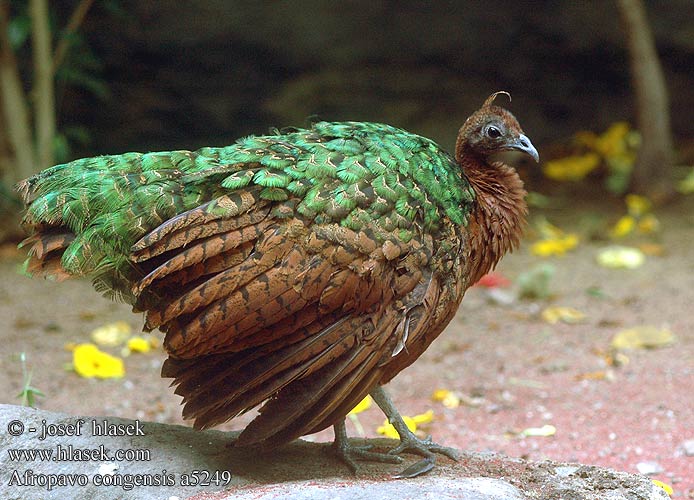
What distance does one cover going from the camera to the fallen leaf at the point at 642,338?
5.89m

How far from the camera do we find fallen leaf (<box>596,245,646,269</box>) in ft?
24.0

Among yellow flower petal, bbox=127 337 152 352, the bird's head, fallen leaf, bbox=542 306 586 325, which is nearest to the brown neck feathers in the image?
the bird's head

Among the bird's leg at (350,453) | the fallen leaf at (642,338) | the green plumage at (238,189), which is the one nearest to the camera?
the green plumage at (238,189)

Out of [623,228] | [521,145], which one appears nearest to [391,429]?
[521,145]

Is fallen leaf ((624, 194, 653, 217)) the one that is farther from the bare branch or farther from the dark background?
the bare branch

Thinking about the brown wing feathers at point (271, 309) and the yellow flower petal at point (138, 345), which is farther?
the yellow flower petal at point (138, 345)

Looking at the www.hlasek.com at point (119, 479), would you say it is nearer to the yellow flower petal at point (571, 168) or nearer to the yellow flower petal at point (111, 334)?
the yellow flower petal at point (111, 334)

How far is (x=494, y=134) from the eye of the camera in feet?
12.9

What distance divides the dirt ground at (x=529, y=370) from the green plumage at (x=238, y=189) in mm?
1743

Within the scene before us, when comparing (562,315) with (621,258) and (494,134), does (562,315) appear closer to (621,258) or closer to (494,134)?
(621,258)

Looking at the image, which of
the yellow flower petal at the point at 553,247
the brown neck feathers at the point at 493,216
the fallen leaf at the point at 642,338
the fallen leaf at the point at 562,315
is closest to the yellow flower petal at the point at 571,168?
the yellow flower petal at the point at 553,247

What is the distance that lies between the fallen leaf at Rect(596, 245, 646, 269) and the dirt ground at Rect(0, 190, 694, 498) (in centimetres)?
8

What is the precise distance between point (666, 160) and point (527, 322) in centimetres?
291

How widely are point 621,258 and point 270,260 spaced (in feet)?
15.9
